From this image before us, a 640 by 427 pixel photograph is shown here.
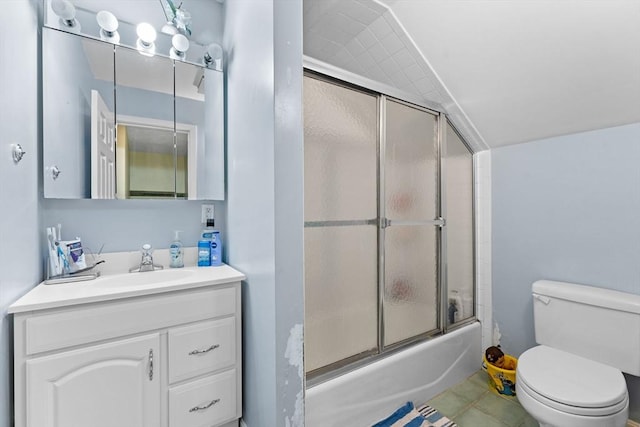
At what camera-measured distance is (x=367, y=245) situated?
163cm

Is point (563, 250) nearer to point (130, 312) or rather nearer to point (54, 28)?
point (130, 312)

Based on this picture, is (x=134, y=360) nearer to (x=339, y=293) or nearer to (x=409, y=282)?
(x=339, y=293)

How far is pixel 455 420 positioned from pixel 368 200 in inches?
52.2

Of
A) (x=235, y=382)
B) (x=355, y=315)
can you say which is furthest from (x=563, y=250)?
(x=235, y=382)

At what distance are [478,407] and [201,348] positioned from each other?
64.6 inches

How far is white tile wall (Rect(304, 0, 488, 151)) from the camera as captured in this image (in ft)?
5.49

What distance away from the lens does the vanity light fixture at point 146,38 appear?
57.9 inches

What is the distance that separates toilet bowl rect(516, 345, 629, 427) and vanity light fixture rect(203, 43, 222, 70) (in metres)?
2.26

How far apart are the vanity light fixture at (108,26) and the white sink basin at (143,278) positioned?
1.17 m

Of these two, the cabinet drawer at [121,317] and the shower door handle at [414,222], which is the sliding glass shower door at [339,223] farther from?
the cabinet drawer at [121,317]

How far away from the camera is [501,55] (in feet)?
5.15

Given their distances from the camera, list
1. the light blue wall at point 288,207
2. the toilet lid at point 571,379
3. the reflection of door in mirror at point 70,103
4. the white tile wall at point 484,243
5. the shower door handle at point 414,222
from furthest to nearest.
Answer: the white tile wall at point 484,243 < the shower door handle at point 414,222 < the reflection of door in mirror at point 70,103 < the toilet lid at point 571,379 < the light blue wall at point 288,207

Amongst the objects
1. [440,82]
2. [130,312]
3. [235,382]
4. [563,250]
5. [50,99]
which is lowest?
[235,382]

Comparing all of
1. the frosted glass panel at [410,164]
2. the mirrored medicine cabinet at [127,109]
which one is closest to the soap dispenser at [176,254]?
the mirrored medicine cabinet at [127,109]
